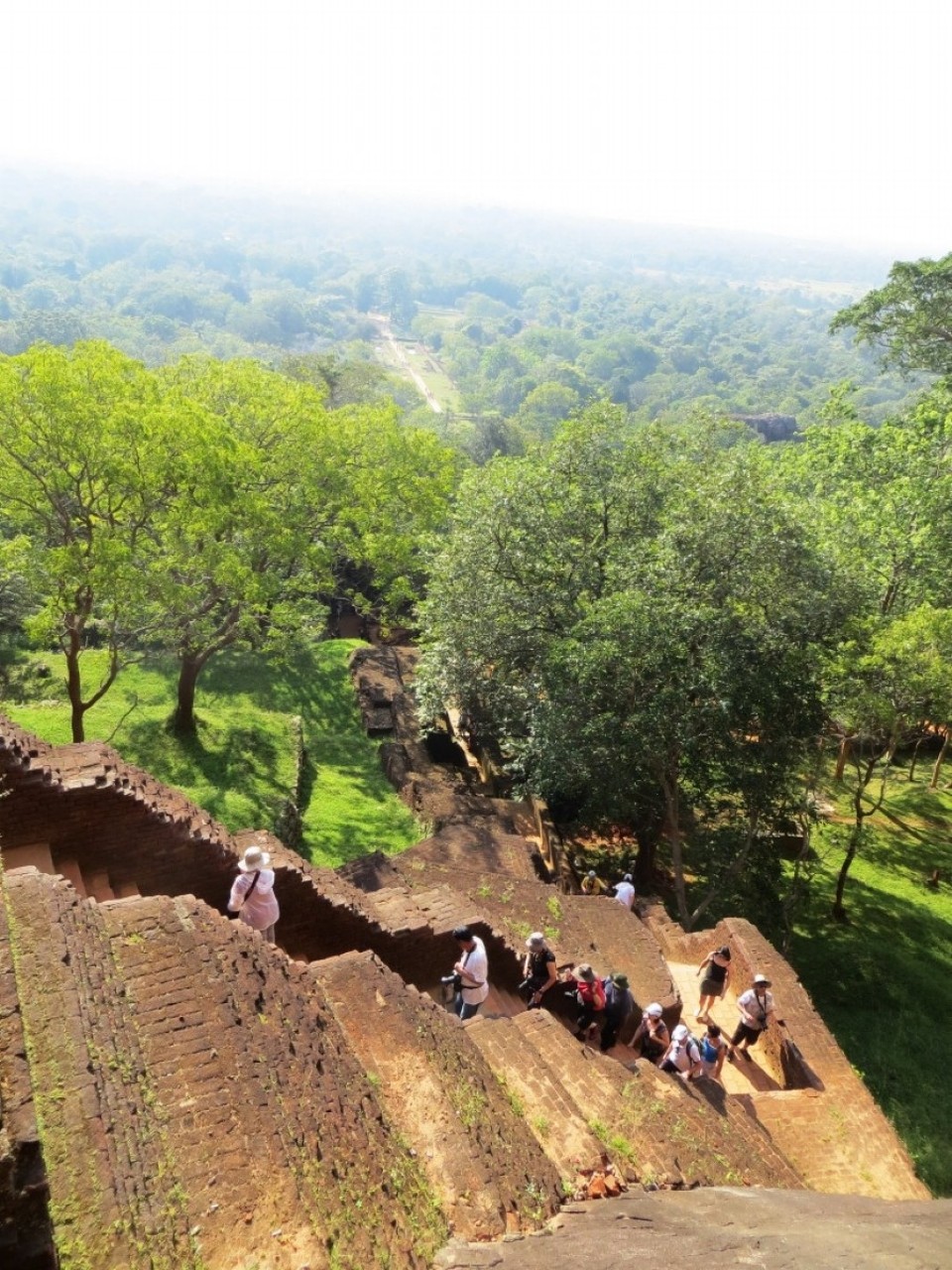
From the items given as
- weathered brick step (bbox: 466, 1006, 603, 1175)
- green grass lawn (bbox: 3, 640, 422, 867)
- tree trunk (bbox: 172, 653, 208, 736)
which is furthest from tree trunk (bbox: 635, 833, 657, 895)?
tree trunk (bbox: 172, 653, 208, 736)

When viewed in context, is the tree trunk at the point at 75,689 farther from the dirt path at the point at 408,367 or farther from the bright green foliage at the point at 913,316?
the dirt path at the point at 408,367

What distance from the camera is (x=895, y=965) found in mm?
14320

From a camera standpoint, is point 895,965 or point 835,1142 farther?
point 895,965

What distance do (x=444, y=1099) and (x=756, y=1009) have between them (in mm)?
5798

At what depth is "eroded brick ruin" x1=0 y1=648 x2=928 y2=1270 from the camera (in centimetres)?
365

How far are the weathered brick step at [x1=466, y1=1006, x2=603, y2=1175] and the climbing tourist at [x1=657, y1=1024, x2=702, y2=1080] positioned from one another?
1855 millimetres

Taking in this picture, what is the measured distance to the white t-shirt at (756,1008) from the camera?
953 centimetres

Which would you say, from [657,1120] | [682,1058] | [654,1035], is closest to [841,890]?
[654,1035]

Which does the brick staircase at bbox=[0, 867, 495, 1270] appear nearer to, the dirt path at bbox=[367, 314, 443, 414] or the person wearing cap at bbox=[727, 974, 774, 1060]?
the person wearing cap at bbox=[727, 974, 774, 1060]

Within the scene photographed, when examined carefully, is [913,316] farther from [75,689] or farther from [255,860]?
[255,860]

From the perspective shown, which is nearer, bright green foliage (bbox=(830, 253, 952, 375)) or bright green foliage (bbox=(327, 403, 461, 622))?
bright green foliage (bbox=(327, 403, 461, 622))

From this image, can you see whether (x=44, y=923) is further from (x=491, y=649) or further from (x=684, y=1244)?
(x=491, y=649)

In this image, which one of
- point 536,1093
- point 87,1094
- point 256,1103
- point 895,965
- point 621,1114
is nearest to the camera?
point 87,1094

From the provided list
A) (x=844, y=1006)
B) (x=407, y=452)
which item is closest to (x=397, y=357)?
(x=407, y=452)
